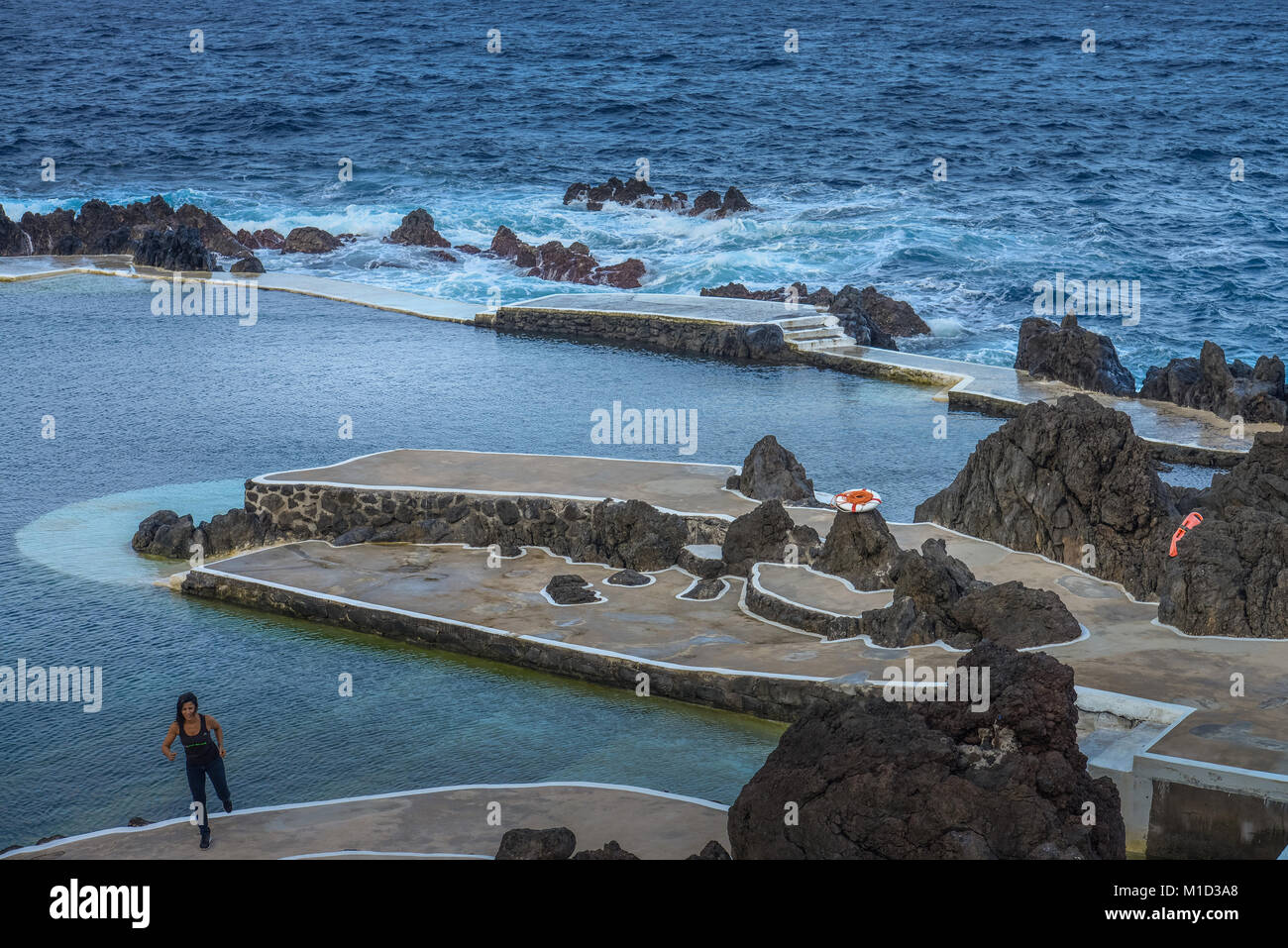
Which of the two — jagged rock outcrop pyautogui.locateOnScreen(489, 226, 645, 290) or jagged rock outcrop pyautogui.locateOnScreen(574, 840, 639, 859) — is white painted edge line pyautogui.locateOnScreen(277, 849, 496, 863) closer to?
jagged rock outcrop pyautogui.locateOnScreen(574, 840, 639, 859)

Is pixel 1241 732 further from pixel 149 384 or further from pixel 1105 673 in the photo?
pixel 149 384

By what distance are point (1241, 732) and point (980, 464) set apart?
7331mm

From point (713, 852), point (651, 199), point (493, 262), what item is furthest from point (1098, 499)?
point (651, 199)

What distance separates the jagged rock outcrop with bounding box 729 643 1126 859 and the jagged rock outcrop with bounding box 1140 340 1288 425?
56.6ft

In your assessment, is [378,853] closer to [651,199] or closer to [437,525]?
[437,525]

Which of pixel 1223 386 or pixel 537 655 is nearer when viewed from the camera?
pixel 537 655

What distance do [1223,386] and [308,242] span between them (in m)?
32.8

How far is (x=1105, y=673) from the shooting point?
48.2 ft

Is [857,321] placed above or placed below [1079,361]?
above

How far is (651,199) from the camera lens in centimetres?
5809

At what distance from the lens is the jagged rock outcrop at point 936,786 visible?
10414mm

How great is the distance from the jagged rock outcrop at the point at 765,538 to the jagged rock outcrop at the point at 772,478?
191cm

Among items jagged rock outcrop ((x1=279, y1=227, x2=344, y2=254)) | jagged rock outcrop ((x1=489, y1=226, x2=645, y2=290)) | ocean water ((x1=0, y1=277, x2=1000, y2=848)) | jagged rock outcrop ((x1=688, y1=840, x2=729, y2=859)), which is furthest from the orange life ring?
jagged rock outcrop ((x1=279, y1=227, x2=344, y2=254))
